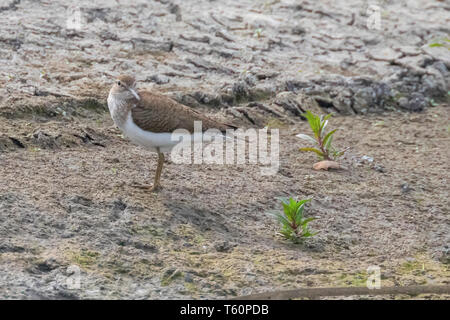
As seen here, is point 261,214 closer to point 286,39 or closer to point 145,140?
point 145,140

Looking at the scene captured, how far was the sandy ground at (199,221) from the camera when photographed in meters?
5.00

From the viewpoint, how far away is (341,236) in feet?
19.8

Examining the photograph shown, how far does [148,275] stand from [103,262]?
0.32 metres

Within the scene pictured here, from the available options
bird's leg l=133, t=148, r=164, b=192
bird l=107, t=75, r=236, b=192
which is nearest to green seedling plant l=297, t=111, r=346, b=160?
bird l=107, t=75, r=236, b=192

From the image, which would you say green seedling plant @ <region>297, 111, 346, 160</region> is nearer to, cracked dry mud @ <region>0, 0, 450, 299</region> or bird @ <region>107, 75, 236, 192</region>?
cracked dry mud @ <region>0, 0, 450, 299</region>

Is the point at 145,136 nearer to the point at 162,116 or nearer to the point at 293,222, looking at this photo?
the point at 162,116

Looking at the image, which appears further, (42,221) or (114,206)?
(114,206)

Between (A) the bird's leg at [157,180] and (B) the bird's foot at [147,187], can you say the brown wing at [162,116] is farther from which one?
(B) the bird's foot at [147,187]

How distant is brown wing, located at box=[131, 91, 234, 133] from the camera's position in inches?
239

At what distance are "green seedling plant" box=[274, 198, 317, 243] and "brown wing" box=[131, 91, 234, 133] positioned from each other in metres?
1.04

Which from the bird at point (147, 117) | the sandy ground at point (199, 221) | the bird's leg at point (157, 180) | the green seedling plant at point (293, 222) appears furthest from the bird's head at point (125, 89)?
the green seedling plant at point (293, 222)

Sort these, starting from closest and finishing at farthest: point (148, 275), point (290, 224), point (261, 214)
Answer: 1. point (148, 275)
2. point (290, 224)
3. point (261, 214)

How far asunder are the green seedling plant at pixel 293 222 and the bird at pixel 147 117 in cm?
105
